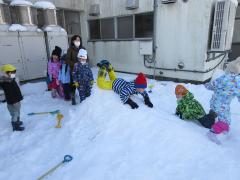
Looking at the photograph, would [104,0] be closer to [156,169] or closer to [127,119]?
[127,119]

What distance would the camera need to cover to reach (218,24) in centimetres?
566

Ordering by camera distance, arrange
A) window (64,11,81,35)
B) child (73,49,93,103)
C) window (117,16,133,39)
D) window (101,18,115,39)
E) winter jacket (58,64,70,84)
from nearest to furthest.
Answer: child (73,49,93,103), winter jacket (58,64,70,84), window (117,16,133,39), window (101,18,115,39), window (64,11,81,35)

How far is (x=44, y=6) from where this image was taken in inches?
277

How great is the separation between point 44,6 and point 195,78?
19.8 ft

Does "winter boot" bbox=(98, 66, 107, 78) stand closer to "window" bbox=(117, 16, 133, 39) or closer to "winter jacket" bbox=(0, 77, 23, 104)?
"winter jacket" bbox=(0, 77, 23, 104)

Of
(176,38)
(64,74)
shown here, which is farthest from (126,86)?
(176,38)

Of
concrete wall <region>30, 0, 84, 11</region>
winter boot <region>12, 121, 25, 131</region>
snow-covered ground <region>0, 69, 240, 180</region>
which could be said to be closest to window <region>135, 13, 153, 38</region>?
concrete wall <region>30, 0, 84, 11</region>

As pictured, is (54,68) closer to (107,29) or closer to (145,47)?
(145,47)

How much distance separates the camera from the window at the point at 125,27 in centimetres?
785

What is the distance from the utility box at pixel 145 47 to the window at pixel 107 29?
184 centimetres

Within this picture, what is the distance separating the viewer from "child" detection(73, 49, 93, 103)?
443cm

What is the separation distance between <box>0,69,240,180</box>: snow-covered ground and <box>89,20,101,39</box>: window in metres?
5.64

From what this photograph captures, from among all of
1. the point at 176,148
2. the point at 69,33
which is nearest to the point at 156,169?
the point at 176,148

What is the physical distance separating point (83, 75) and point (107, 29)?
4940mm
